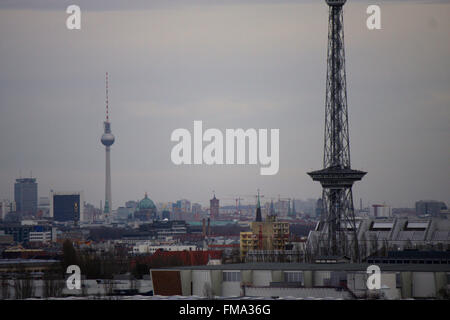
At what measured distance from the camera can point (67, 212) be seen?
178625 millimetres

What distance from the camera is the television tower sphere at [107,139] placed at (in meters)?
179

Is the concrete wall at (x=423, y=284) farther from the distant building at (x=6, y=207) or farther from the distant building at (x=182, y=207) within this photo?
the distant building at (x=182, y=207)

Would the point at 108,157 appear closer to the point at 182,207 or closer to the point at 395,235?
the point at 182,207

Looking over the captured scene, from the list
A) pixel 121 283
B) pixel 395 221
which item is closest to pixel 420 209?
pixel 395 221

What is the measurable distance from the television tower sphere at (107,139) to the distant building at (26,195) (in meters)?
16.7

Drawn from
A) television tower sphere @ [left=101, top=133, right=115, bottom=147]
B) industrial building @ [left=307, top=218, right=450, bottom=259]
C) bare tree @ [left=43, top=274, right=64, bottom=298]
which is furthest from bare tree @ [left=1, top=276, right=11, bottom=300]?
television tower sphere @ [left=101, top=133, right=115, bottom=147]

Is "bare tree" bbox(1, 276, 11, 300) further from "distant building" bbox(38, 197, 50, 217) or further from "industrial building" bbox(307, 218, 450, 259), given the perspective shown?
"distant building" bbox(38, 197, 50, 217)

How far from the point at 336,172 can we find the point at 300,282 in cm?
2534

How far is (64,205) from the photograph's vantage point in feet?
585

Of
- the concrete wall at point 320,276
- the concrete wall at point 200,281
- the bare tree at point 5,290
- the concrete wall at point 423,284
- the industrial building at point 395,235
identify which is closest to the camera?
the concrete wall at point 423,284

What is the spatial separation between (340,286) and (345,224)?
2900 centimetres

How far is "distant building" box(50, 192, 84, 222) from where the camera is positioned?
6949 inches

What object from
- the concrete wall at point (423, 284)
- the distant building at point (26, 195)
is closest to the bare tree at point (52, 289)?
the concrete wall at point (423, 284)

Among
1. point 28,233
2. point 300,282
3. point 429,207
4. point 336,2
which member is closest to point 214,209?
point 28,233
